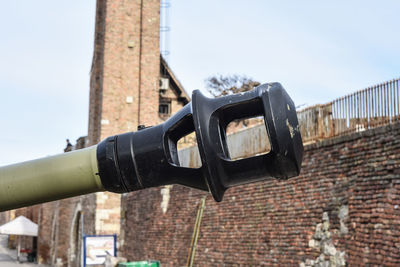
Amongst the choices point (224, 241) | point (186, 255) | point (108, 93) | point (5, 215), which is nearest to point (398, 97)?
point (224, 241)

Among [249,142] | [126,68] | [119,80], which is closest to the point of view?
[249,142]

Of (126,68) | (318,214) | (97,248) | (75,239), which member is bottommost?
(318,214)

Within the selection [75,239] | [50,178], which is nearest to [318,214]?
[50,178]

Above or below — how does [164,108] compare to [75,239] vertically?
above

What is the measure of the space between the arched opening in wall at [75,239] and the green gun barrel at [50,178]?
25.2 meters

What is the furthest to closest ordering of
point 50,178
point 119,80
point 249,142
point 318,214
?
1. point 119,80
2. point 249,142
3. point 318,214
4. point 50,178

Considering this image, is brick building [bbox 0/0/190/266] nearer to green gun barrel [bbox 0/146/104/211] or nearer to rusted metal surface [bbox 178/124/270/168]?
rusted metal surface [bbox 178/124/270/168]

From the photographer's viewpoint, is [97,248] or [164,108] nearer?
[97,248]

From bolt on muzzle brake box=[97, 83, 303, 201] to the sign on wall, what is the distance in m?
15.9

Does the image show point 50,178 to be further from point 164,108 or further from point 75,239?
point 75,239

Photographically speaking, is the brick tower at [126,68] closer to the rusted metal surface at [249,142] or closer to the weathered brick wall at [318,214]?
the weathered brick wall at [318,214]

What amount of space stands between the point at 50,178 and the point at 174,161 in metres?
0.41

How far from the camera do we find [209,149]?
178 cm

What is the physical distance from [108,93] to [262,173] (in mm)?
22718
